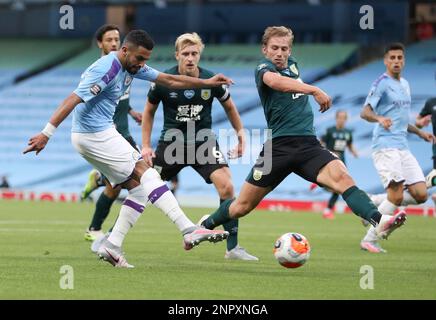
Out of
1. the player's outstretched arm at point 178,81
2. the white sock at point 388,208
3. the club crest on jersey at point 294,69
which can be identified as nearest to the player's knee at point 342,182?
the club crest on jersey at point 294,69

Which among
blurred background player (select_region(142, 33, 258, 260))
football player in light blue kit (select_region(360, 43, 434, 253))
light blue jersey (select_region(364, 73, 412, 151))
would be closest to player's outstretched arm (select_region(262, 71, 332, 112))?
blurred background player (select_region(142, 33, 258, 260))

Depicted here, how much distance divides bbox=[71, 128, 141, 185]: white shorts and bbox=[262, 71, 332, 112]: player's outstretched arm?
1.58 meters

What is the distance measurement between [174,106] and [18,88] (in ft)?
85.5

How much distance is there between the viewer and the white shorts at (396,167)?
13648 millimetres

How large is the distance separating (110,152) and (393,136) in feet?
16.2

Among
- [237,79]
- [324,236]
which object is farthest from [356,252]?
[237,79]

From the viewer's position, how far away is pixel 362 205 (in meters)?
9.70

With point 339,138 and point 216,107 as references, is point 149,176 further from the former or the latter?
point 216,107

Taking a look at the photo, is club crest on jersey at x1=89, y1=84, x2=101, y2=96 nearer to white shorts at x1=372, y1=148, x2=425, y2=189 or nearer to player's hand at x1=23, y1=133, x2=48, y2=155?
player's hand at x1=23, y1=133, x2=48, y2=155

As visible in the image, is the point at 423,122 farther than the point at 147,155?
Yes

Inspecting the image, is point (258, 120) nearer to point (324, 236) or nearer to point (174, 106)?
point (324, 236)

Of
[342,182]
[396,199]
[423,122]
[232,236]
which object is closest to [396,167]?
[396,199]

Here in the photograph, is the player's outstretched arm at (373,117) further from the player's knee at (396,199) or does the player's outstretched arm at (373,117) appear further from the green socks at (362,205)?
the green socks at (362,205)

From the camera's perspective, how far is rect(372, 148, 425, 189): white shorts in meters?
13.6
